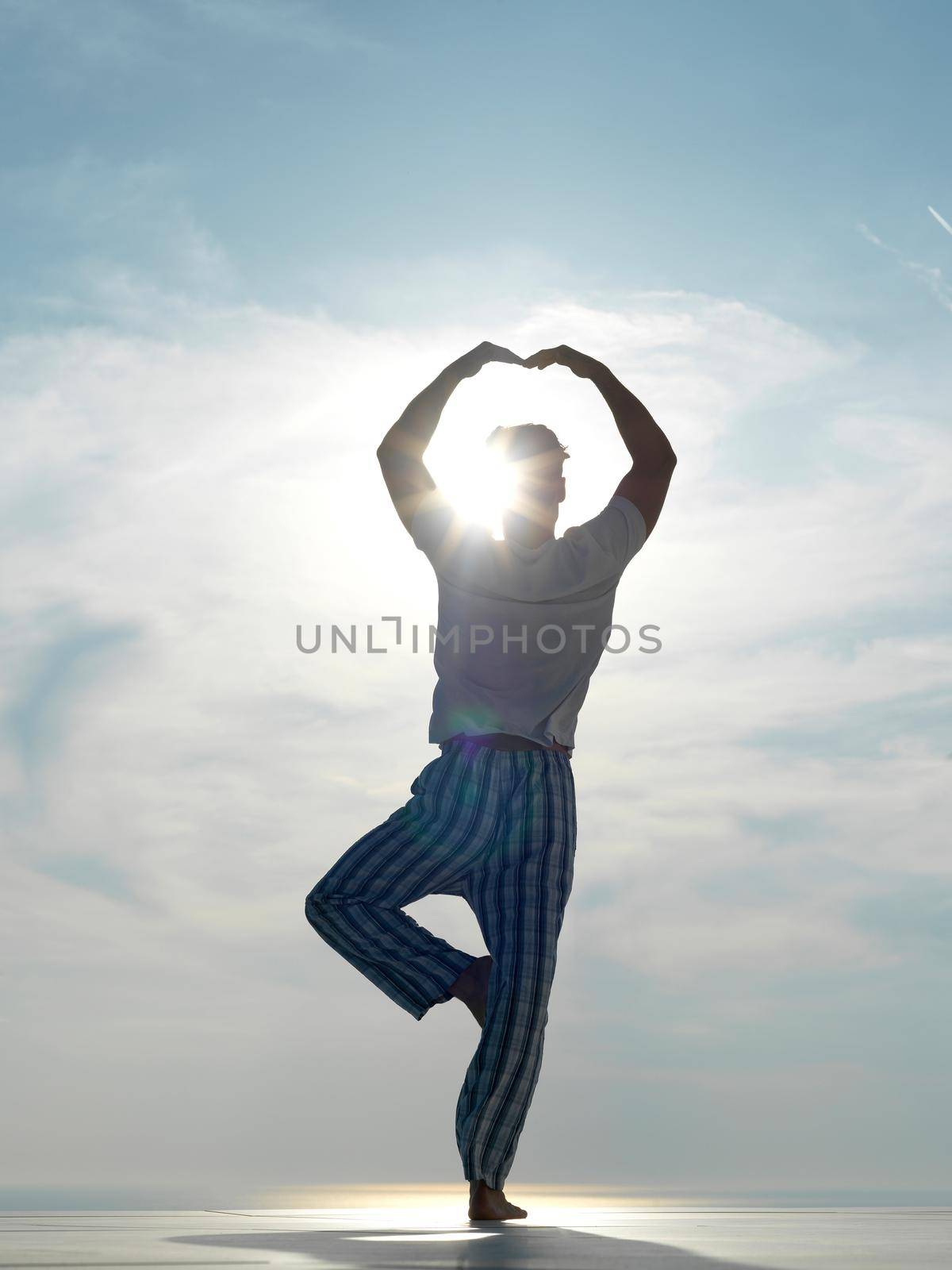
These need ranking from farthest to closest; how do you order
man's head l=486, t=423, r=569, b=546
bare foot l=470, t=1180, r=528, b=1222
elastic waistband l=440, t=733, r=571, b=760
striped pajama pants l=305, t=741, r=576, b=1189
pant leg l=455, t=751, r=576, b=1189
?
man's head l=486, t=423, r=569, b=546, elastic waistband l=440, t=733, r=571, b=760, striped pajama pants l=305, t=741, r=576, b=1189, pant leg l=455, t=751, r=576, b=1189, bare foot l=470, t=1180, r=528, b=1222

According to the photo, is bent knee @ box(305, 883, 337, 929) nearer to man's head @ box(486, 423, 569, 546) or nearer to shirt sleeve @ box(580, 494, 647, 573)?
man's head @ box(486, 423, 569, 546)

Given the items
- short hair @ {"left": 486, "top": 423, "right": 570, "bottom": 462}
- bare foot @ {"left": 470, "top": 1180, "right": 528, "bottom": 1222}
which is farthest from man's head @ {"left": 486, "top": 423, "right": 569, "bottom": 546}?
bare foot @ {"left": 470, "top": 1180, "right": 528, "bottom": 1222}

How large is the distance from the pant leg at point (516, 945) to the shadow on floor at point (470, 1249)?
710 mm

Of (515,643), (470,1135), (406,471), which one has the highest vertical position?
(406,471)

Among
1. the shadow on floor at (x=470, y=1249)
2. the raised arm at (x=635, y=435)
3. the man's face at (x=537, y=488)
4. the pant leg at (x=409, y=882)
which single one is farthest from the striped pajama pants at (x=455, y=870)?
the shadow on floor at (x=470, y=1249)

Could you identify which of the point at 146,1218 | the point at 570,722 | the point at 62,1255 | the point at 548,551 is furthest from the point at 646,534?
the point at 62,1255

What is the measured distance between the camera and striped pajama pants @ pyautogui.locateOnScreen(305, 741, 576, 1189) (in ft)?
14.6

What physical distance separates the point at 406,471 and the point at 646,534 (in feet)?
3.03

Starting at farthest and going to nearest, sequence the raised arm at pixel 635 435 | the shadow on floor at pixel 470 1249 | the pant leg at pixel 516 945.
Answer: the raised arm at pixel 635 435
the pant leg at pixel 516 945
the shadow on floor at pixel 470 1249

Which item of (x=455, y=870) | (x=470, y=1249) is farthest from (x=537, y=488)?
(x=470, y=1249)

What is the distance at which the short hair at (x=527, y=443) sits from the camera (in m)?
4.75

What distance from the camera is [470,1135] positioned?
4164 millimetres

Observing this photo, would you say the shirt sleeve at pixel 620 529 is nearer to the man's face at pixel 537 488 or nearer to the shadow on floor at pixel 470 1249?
the man's face at pixel 537 488

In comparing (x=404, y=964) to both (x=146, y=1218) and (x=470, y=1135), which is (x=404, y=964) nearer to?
(x=470, y=1135)
